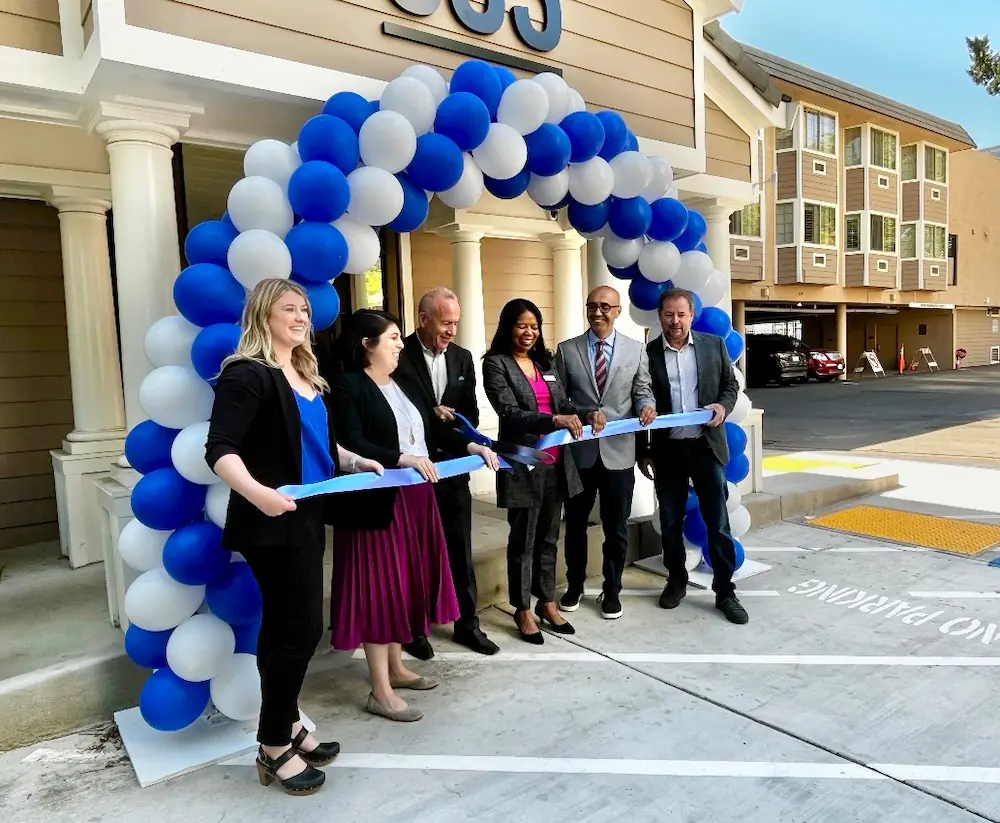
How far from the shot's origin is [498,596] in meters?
4.55

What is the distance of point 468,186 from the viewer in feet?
11.3

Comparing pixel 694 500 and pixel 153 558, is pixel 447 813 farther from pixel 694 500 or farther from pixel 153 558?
pixel 694 500

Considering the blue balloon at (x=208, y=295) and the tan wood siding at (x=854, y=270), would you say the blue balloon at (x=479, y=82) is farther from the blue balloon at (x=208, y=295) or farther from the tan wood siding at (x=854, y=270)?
the tan wood siding at (x=854, y=270)

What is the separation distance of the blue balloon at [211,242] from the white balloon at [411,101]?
2.94 feet

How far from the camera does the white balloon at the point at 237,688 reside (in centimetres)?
286

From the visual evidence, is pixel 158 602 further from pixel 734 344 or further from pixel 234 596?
pixel 734 344

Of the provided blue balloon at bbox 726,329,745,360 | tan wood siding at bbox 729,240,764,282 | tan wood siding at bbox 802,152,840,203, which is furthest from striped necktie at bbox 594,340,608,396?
tan wood siding at bbox 802,152,840,203

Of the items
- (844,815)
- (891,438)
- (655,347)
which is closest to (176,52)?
(655,347)

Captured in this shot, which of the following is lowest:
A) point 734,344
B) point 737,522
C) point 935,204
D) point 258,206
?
point 737,522

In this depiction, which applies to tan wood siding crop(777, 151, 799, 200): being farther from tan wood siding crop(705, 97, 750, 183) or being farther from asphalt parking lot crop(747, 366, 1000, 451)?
tan wood siding crop(705, 97, 750, 183)

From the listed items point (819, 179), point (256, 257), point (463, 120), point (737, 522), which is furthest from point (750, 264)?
point (256, 257)

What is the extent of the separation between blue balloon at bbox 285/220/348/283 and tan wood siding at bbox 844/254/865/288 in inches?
992

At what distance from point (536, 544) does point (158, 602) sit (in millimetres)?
1861

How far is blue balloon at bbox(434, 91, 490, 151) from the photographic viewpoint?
3312 millimetres
